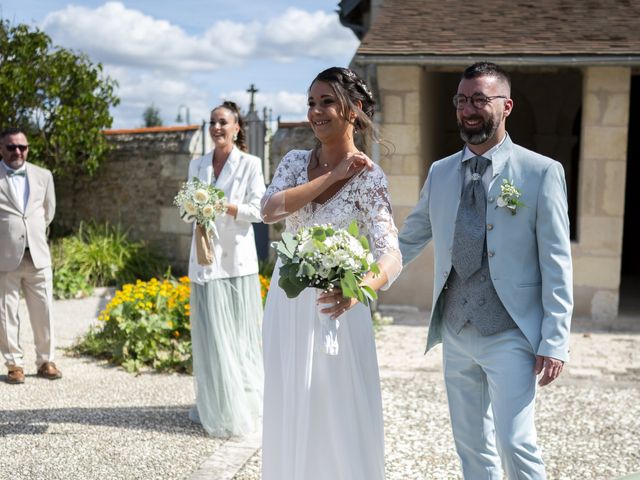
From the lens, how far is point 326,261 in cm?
279

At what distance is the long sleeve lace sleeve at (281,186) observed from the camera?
314 cm

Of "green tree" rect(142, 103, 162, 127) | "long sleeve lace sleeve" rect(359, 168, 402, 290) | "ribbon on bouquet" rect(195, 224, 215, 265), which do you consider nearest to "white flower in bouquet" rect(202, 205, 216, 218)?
"ribbon on bouquet" rect(195, 224, 215, 265)

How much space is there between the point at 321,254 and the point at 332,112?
2.10ft

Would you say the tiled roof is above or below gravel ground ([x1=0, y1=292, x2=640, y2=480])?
above

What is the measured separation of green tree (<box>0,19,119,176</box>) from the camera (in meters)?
11.4

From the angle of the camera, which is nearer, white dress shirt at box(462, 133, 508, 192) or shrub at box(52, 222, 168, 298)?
white dress shirt at box(462, 133, 508, 192)

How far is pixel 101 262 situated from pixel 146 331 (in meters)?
4.59

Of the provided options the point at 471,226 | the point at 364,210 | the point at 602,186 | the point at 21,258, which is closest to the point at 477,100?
the point at 471,226

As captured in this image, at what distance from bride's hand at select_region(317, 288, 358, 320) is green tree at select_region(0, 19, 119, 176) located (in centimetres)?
966

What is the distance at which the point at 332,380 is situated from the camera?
3127 mm

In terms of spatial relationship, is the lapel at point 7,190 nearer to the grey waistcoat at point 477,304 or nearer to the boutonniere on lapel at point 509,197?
the grey waistcoat at point 477,304

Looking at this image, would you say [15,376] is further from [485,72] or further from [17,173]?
[485,72]

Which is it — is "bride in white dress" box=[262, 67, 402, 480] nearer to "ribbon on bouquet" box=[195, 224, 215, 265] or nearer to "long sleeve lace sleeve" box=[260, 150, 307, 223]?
"long sleeve lace sleeve" box=[260, 150, 307, 223]

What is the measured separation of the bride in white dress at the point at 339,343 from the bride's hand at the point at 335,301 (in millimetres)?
191
